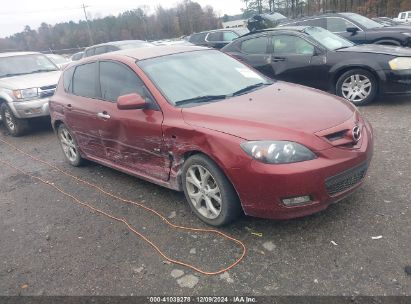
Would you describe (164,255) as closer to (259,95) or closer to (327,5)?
(259,95)

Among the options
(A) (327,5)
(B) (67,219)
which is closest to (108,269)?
(B) (67,219)

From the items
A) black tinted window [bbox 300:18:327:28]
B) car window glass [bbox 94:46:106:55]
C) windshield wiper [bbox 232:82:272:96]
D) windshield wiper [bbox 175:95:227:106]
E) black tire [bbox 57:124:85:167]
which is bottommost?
black tire [bbox 57:124:85:167]

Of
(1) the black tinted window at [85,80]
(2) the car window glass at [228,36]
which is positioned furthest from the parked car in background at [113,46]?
(1) the black tinted window at [85,80]

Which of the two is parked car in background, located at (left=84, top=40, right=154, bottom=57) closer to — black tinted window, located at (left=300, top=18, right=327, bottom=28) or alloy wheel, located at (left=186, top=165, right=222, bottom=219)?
black tinted window, located at (left=300, top=18, right=327, bottom=28)

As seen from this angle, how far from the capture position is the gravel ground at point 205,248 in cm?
280

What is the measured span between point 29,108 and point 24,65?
173 centimetres

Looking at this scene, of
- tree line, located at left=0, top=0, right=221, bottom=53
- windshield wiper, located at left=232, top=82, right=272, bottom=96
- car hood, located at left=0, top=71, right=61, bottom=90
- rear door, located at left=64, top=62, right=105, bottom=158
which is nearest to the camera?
windshield wiper, located at left=232, top=82, right=272, bottom=96

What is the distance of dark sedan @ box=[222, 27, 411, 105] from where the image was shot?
6578 millimetres

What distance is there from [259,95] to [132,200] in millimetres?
1844

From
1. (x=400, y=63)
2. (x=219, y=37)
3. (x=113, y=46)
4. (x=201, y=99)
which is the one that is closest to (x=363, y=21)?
(x=400, y=63)

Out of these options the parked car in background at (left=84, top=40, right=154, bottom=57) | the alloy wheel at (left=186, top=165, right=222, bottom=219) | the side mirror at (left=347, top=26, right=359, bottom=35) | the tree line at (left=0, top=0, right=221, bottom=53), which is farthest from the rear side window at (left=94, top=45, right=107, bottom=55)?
the tree line at (left=0, top=0, right=221, bottom=53)

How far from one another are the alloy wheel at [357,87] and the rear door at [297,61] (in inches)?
15.3

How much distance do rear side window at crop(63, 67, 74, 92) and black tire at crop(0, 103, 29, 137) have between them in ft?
10.3

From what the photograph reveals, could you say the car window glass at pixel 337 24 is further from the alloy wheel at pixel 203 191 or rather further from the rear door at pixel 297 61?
the alloy wheel at pixel 203 191
